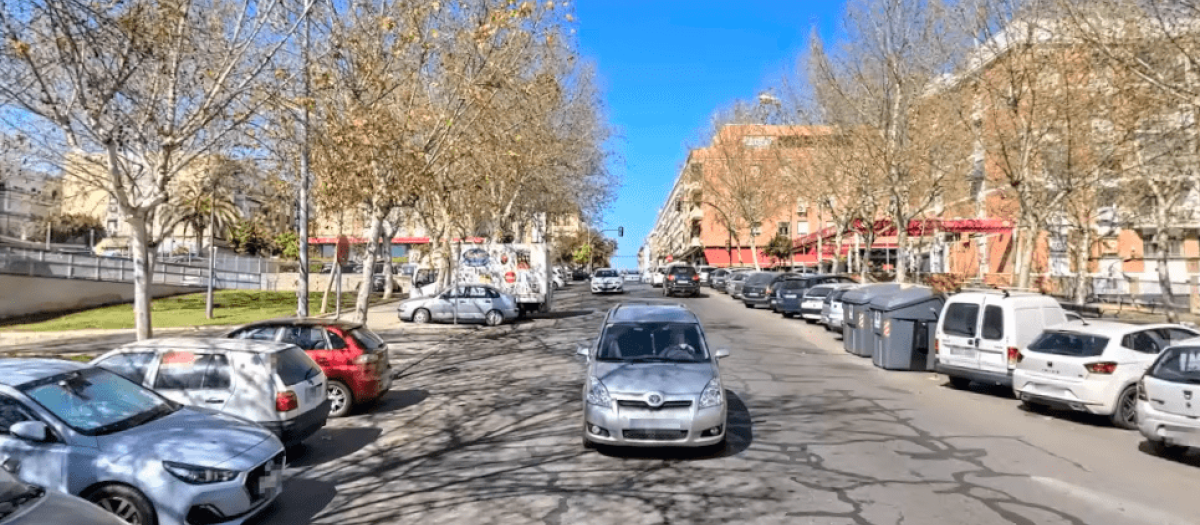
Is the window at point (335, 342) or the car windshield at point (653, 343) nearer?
the car windshield at point (653, 343)

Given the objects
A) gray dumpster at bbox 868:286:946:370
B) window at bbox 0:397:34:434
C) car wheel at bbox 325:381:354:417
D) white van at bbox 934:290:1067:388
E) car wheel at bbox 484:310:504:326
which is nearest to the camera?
window at bbox 0:397:34:434

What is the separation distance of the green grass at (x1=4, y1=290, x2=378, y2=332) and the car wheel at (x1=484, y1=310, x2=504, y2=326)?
731 centimetres

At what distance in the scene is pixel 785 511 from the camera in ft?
22.5

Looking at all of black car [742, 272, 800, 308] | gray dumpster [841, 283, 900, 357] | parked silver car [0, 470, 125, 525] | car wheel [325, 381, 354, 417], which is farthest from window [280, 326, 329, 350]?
black car [742, 272, 800, 308]

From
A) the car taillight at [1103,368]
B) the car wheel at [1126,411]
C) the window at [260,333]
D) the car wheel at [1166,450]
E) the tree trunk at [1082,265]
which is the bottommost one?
the car wheel at [1166,450]

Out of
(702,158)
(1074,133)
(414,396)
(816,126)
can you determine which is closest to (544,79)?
(414,396)

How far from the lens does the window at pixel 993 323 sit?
13555 millimetres

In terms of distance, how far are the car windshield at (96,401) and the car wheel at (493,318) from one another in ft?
68.7

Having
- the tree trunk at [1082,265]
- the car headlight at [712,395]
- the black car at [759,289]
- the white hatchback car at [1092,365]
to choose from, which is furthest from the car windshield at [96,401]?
the black car at [759,289]

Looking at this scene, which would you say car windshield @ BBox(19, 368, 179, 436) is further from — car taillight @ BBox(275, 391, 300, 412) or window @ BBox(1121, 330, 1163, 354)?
window @ BBox(1121, 330, 1163, 354)

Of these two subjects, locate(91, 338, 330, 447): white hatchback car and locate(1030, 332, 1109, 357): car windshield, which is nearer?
locate(91, 338, 330, 447): white hatchback car

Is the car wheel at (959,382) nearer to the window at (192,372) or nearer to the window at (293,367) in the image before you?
the window at (293,367)

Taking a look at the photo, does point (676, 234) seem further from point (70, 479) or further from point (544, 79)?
point (70, 479)

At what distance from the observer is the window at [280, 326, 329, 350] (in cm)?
1188
